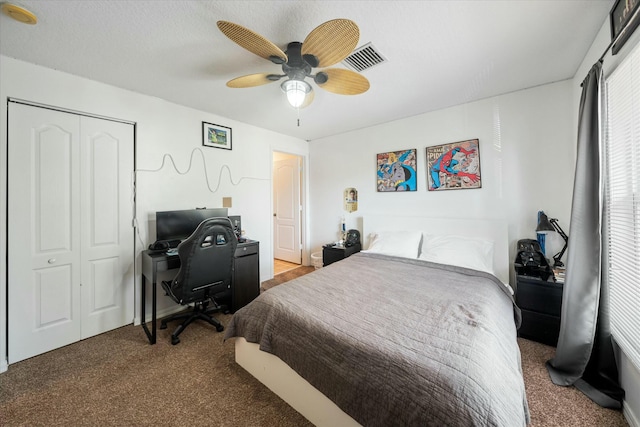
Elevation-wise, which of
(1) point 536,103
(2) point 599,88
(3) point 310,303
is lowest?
(3) point 310,303

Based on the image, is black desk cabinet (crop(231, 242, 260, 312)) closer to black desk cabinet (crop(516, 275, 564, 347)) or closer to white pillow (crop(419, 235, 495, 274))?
white pillow (crop(419, 235, 495, 274))

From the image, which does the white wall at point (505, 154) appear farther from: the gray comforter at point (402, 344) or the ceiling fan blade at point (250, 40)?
the ceiling fan blade at point (250, 40)

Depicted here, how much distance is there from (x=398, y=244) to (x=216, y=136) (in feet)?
9.06

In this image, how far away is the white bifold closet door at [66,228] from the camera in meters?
1.92

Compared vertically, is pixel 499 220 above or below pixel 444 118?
below

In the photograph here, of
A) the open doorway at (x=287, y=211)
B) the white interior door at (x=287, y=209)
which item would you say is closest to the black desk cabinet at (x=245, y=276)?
the open doorway at (x=287, y=211)

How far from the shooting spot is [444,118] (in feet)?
9.62

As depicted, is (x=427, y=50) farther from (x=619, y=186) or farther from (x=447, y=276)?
(x=447, y=276)

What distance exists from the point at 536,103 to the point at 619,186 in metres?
1.35

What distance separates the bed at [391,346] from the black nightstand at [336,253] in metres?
1.06

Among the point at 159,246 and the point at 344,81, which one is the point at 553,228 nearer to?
the point at 344,81

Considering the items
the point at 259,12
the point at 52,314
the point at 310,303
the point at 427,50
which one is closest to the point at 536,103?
the point at 427,50

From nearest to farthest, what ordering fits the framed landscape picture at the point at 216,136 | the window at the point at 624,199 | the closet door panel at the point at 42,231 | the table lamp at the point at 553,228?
the window at the point at 624,199 → the closet door panel at the point at 42,231 → the table lamp at the point at 553,228 → the framed landscape picture at the point at 216,136

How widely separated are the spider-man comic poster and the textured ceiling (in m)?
0.57
